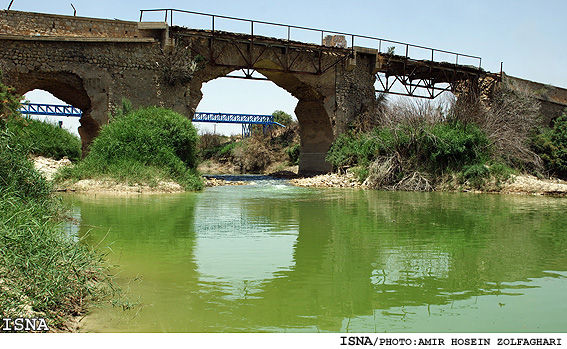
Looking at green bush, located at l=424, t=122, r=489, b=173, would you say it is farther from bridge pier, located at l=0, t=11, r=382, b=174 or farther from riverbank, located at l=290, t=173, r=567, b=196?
bridge pier, located at l=0, t=11, r=382, b=174

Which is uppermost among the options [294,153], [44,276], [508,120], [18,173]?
[508,120]

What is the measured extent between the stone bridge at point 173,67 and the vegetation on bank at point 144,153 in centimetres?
210

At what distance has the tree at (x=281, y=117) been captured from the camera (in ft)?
154

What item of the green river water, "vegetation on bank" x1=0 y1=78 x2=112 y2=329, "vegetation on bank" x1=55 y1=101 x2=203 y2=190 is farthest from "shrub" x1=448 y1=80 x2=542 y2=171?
"vegetation on bank" x1=0 y1=78 x2=112 y2=329

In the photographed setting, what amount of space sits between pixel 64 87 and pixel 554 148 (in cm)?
2390

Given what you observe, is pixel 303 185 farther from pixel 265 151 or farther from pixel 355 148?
pixel 265 151

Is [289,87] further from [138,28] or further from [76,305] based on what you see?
[76,305]

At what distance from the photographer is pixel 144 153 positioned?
16.7 meters

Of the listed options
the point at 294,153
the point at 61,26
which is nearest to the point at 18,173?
the point at 61,26

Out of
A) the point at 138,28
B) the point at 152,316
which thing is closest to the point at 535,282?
the point at 152,316

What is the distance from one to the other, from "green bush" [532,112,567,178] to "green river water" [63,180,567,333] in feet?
55.8

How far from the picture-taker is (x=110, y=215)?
373 inches

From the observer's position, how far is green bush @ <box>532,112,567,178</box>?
25.2m

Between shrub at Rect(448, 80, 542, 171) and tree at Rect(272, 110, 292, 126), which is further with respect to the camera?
tree at Rect(272, 110, 292, 126)
